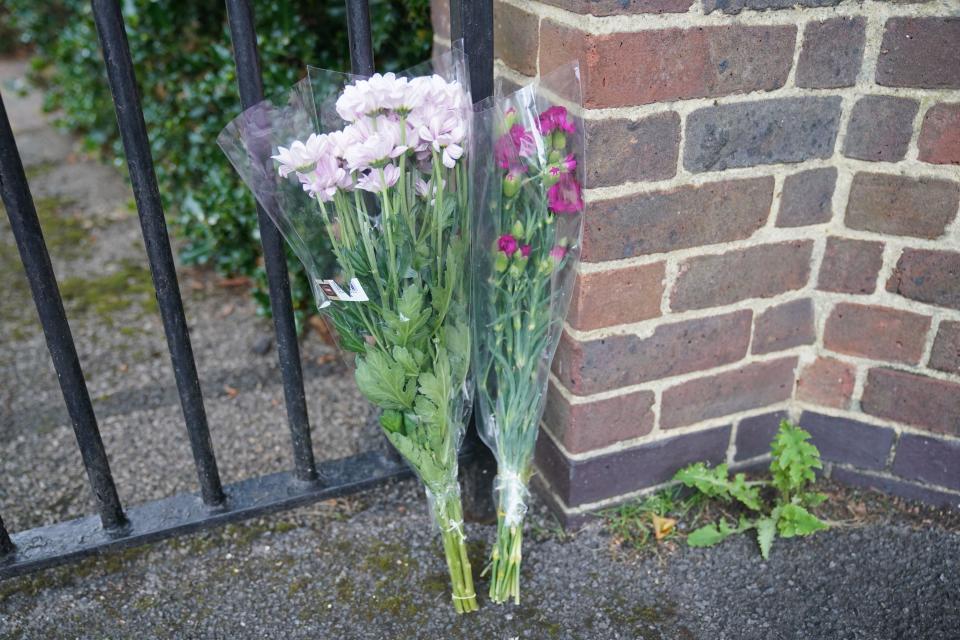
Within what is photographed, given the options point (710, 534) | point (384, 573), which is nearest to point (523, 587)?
point (384, 573)

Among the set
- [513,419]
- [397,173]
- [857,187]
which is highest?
[397,173]

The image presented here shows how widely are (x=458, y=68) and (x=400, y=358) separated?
1.55 ft

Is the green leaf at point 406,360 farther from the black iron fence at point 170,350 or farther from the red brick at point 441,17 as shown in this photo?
the red brick at point 441,17

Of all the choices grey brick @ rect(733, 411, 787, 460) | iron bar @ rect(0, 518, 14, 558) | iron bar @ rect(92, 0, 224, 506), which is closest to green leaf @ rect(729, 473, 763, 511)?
grey brick @ rect(733, 411, 787, 460)

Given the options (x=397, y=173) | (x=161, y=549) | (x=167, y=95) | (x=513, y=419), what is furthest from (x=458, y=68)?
(x=167, y=95)

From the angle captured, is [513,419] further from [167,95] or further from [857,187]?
[167,95]

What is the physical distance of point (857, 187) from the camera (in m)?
1.53

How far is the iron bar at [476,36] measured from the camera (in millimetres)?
1393

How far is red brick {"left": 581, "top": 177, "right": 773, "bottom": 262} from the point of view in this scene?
1397mm

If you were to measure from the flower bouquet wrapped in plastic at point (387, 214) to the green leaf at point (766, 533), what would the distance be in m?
0.65

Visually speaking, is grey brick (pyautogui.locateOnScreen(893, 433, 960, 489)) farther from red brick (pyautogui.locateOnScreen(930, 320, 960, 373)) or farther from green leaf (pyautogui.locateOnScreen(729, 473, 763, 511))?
green leaf (pyautogui.locateOnScreen(729, 473, 763, 511))

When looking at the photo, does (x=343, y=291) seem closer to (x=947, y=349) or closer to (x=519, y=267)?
(x=519, y=267)

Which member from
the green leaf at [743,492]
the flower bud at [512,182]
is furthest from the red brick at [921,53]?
the green leaf at [743,492]

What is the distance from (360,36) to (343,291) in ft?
1.40
